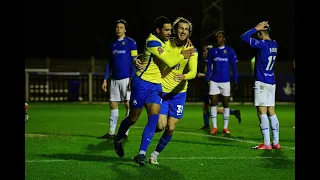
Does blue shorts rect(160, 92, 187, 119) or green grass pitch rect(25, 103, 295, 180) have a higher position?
blue shorts rect(160, 92, 187, 119)

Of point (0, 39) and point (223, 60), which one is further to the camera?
point (223, 60)

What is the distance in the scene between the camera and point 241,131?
54.7ft

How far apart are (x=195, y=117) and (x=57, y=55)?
22.0 m

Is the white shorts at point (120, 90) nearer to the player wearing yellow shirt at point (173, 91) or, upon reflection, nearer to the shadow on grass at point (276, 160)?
the shadow on grass at point (276, 160)

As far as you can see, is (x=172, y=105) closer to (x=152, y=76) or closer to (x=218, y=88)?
(x=152, y=76)

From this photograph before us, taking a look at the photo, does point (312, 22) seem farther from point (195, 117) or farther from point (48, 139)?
point (195, 117)

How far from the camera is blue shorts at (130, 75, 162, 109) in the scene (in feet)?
32.1

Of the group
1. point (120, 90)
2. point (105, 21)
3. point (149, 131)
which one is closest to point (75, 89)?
point (105, 21)

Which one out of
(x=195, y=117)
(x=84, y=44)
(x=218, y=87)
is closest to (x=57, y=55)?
(x=84, y=44)

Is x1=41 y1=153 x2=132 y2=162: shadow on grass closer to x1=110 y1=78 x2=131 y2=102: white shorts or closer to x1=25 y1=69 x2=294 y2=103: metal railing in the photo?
x1=110 y1=78 x2=131 y2=102: white shorts

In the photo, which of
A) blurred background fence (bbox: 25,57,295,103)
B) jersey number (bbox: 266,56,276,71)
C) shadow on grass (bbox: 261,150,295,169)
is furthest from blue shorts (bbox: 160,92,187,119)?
blurred background fence (bbox: 25,57,295,103)

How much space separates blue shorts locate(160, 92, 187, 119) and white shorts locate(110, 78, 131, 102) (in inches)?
168

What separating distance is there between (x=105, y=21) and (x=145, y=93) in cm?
3405

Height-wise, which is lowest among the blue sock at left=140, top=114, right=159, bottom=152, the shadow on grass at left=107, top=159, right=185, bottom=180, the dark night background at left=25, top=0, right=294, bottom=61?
the shadow on grass at left=107, top=159, right=185, bottom=180
